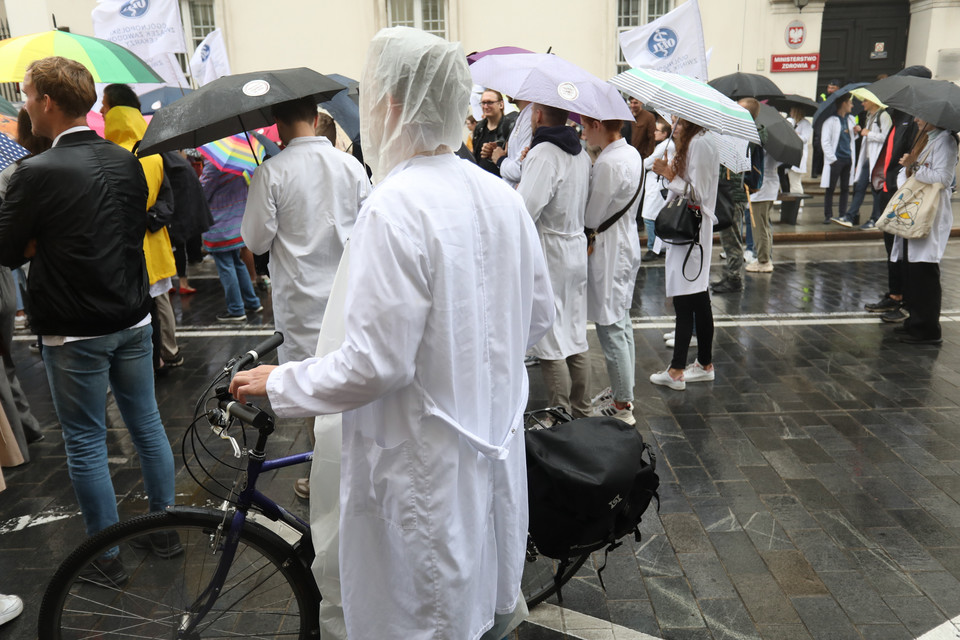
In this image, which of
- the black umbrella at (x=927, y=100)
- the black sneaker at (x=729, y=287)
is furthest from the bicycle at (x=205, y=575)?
the black sneaker at (x=729, y=287)

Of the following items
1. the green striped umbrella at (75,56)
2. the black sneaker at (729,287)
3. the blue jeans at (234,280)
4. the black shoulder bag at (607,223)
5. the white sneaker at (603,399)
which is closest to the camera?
the green striped umbrella at (75,56)

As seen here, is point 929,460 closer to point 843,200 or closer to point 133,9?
point 133,9

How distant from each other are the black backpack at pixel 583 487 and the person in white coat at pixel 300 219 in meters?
1.61

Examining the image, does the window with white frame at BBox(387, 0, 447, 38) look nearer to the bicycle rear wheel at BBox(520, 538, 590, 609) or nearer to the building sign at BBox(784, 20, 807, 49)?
the building sign at BBox(784, 20, 807, 49)

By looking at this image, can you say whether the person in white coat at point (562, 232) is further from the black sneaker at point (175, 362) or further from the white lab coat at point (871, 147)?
the white lab coat at point (871, 147)

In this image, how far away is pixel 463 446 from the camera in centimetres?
203

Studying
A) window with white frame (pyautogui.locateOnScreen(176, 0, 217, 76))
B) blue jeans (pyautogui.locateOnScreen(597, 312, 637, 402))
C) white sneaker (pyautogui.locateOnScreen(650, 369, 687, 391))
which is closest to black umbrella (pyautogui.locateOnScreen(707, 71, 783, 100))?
white sneaker (pyautogui.locateOnScreen(650, 369, 687, 391))

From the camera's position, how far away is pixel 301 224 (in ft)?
12.5

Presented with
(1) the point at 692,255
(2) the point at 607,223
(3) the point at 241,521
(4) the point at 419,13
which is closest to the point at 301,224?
(3) the point at 241,521

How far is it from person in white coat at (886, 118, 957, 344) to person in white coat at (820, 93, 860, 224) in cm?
701

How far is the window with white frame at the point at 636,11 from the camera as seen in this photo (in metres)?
17.3

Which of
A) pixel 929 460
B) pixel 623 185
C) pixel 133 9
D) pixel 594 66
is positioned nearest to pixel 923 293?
pixel 929 460

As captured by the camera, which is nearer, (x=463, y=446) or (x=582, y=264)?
(x=463, y=446)

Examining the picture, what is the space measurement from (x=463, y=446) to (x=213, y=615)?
1.14 m
